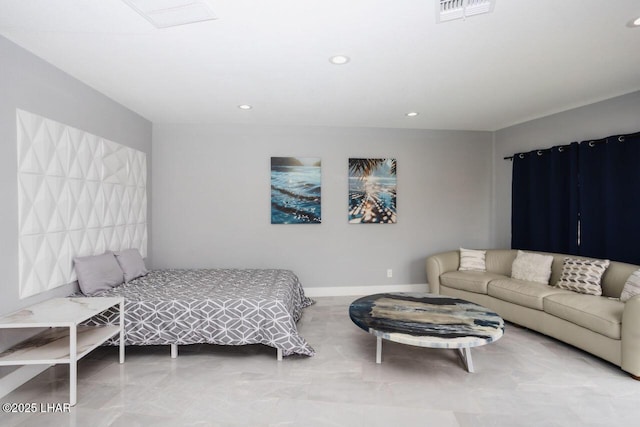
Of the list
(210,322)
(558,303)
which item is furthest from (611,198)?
(210,322)

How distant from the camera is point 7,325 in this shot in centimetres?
210

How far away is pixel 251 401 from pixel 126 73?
9.68 feet

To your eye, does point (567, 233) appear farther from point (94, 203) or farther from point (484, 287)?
point (94, 203)

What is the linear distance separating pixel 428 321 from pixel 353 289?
227cm

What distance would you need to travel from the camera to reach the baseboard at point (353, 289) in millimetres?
4844

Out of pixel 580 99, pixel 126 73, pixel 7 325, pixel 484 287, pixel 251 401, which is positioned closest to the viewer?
pixel 7 325

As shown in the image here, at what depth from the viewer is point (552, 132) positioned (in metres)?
4.21

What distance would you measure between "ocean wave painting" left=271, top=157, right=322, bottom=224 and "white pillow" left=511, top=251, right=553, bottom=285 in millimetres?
2644

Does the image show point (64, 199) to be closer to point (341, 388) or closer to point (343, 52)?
point (343, 52)

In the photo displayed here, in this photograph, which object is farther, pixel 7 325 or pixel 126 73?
pixel 126 73

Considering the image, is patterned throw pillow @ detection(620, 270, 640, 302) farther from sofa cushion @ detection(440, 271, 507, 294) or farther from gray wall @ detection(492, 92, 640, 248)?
gray wall @ detection(492, 92, 640, 248)

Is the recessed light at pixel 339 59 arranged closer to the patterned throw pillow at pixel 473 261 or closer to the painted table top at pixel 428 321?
the painted table top at pixel 428 321

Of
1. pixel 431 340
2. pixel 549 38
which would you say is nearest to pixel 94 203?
pixel 431 340

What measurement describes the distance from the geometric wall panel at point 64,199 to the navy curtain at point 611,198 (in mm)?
5359
